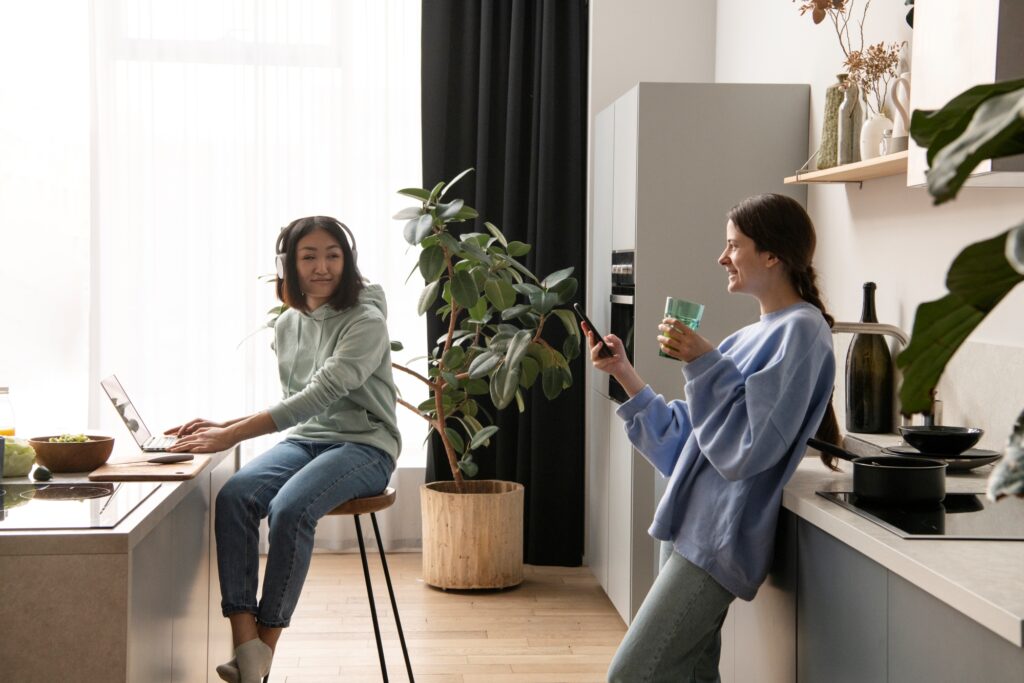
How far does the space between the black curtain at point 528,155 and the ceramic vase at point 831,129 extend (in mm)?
1585

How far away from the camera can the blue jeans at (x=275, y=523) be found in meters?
2.61

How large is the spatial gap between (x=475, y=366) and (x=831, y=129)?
4.89 feet

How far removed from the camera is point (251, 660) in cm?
253

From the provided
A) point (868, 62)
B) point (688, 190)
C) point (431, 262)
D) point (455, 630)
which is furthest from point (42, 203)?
point (868, 62)

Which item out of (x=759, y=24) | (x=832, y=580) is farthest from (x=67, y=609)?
(x=759, y=24)

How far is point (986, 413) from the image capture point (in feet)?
7.79

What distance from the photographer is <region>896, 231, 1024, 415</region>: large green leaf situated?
2.94ft

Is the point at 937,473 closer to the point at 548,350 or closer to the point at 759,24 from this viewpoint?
the point at 548,350

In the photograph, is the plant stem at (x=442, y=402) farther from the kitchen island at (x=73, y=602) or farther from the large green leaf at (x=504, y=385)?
the kitchen island at (x=73, y=602)

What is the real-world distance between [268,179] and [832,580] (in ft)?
11.5

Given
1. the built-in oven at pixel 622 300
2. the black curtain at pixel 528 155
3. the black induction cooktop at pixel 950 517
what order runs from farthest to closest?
the black curtain at pixel 528 155
the built-in oven at pixel 622 300
the black induction cooktop at pixel 950 517

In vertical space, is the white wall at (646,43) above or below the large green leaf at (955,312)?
above

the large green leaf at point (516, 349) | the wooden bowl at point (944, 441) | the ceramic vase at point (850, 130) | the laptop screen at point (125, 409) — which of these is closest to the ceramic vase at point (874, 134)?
the ceramic vase at point (850, 130)

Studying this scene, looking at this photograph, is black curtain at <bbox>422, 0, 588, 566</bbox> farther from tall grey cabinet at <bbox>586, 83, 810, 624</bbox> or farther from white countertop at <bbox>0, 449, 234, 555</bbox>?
white countertop at <bbox>0, 449, 234, 555</bbox>
